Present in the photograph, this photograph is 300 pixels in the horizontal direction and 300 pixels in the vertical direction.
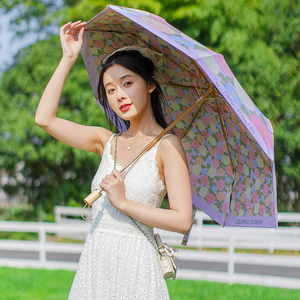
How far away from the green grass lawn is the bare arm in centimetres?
341

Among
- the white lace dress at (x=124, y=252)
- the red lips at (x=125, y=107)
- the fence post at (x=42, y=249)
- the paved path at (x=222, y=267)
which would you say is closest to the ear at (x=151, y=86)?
the red lips at (x=125, y=107)

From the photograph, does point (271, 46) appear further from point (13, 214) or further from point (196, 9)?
point (13, 214)

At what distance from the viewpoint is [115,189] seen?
6.70ft

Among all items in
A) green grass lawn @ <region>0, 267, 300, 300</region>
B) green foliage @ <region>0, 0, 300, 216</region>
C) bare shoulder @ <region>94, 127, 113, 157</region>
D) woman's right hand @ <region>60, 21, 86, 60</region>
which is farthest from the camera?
green foliage @ <region>0, 0, 300, 216</region>

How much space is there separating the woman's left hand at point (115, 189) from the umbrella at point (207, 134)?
621mm

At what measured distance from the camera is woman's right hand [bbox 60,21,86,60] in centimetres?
232

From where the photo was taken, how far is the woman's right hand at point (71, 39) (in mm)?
2322

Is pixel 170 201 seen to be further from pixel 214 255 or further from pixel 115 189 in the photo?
pixel 214 255

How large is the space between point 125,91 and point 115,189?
505 millimetres

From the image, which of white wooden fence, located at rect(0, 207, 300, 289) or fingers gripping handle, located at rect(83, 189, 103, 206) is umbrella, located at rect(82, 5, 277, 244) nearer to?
fingers gripping handle, located at rect(83, 189, 103, 206)

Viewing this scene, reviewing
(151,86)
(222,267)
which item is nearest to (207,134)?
(151,86)

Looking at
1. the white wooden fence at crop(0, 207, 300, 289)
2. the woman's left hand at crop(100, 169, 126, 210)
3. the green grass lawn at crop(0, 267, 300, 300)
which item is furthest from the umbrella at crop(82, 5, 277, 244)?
the white wooden fence at crop(0, 207, 300, 289)

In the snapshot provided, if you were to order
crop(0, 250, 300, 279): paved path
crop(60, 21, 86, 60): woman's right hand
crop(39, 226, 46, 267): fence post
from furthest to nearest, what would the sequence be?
1. crop(0, 250, 300, 279): paved path
2. crop(39, 226, 46, 267): fence post
3. crop(60, 21, 86, 60): woman's right hand

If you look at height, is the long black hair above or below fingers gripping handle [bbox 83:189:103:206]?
above
